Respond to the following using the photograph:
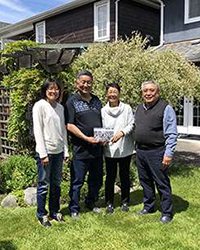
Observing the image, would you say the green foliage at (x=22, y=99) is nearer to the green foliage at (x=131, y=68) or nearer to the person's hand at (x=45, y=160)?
the green foliage at (x=131, y=68)

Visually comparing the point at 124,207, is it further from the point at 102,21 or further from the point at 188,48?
the point at 102,21

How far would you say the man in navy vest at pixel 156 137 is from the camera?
3.62 metres

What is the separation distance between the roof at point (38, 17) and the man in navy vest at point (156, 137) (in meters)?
10.8

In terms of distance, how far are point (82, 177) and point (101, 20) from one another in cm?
1154

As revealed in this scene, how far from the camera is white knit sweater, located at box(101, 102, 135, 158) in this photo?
3.95 meters

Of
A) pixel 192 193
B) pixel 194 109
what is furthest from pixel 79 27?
pixel 192 193

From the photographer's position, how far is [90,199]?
424 cm

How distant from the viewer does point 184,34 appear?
11.5 metres

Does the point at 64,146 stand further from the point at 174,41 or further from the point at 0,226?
the point at 174,41

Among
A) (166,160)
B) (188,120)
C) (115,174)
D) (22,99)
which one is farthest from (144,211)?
(188,120)

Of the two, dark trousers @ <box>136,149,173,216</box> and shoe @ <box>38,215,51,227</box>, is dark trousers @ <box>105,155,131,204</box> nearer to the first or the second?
dark trousers @ <box>136,149,173,216</box>

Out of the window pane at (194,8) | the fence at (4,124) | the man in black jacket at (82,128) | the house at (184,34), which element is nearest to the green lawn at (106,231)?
the man in black jacket at (82,128)

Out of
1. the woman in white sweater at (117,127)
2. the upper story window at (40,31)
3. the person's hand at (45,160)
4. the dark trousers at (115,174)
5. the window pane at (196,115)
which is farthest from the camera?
the upper story window at (40,31)

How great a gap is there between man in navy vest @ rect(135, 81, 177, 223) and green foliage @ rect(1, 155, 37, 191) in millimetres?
2121
